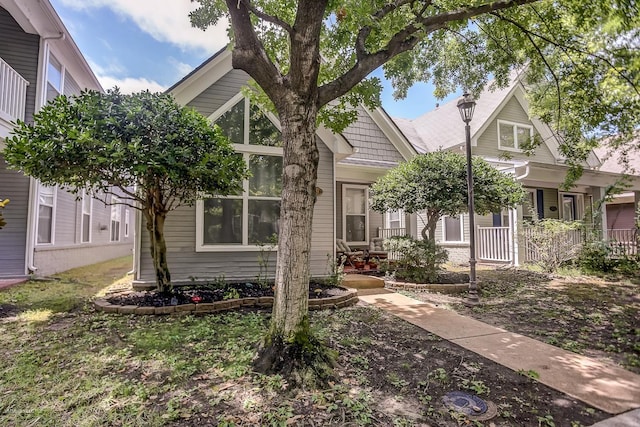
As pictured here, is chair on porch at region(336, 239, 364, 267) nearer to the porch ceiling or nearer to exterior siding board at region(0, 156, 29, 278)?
the porch ceiling

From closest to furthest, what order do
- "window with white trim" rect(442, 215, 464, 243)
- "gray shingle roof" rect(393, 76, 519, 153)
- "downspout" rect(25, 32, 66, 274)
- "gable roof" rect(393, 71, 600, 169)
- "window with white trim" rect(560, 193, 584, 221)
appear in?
"downspout" rect(25, 32, 66, 274) < "window with white trim" rect(442, 215, 464, 243) < "gable roof" rect(393, 71, 600, 169) < "gray shingle roof" rect(393, 76, 519, 153) < "window with white trim" rect(560, 193, 584, 221)

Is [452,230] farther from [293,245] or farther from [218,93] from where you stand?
[293,245]

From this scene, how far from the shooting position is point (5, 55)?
8.56m

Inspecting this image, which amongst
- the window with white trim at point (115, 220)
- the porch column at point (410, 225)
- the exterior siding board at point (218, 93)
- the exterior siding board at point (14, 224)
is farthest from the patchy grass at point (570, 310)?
the window with white trim at point (115, 220)

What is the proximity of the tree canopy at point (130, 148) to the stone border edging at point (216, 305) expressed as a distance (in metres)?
0.72

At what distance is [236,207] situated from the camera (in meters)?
7.63

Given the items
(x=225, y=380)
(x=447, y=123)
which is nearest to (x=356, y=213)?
(x=447, y=123)

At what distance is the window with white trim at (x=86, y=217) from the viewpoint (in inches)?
478

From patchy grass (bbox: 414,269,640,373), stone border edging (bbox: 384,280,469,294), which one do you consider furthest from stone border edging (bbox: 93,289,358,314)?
patchy grass (bbox: 414,269,640,373)

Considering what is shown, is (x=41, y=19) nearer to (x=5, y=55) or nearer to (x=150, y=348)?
(x=5, y=55)

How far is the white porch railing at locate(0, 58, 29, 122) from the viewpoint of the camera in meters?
7.32

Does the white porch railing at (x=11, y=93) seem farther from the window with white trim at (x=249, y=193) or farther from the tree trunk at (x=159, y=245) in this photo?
the window with white trim at (x=249, y=193)

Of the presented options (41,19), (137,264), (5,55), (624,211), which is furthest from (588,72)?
(624,211)

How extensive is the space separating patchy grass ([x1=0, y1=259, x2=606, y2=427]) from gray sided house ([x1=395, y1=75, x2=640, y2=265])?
8407 mm
